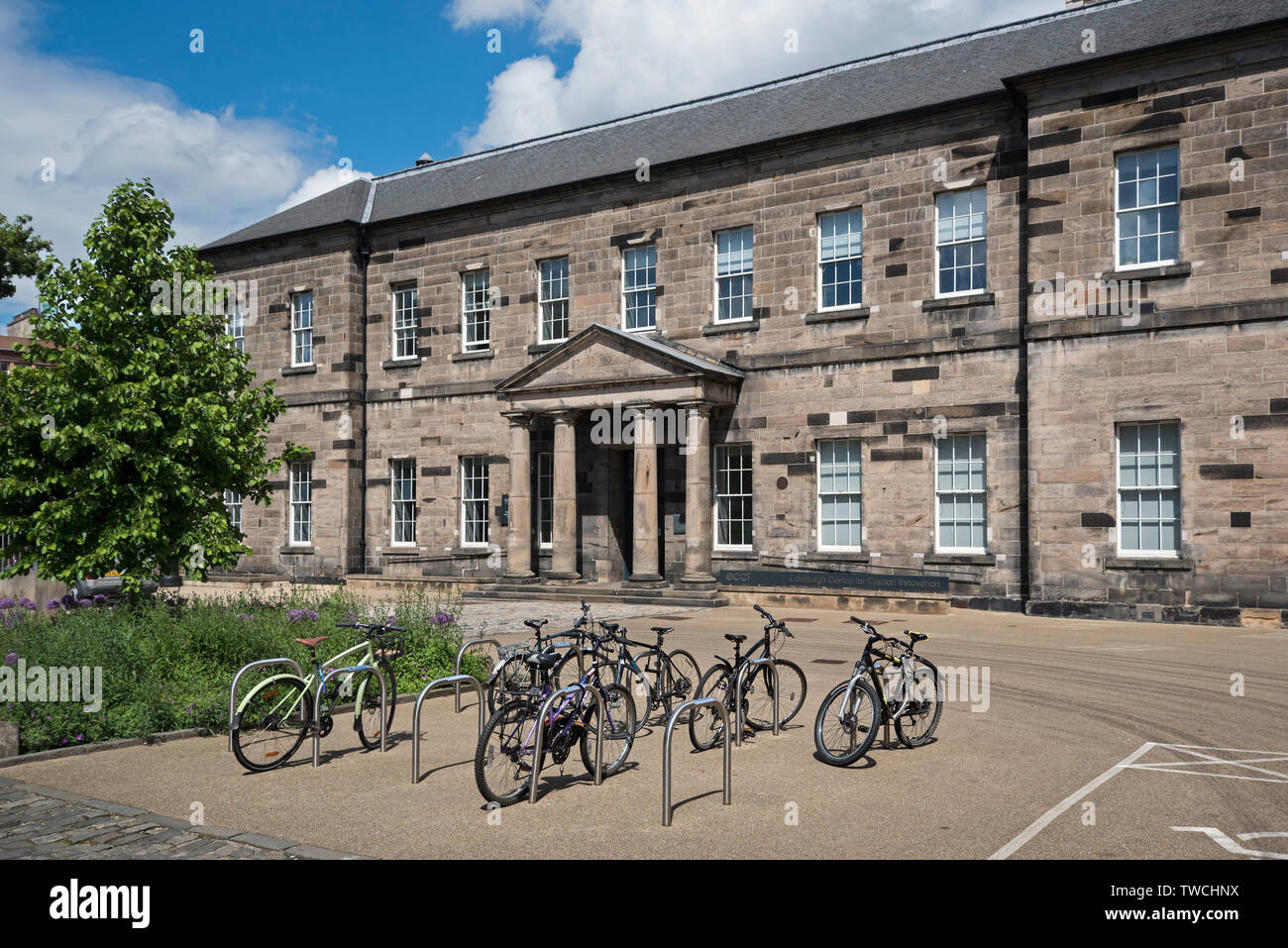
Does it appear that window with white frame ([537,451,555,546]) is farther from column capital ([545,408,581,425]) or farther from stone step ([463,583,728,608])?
column capital ([545,408,581,425])

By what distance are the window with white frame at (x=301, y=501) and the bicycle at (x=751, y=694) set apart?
22646 millimetres

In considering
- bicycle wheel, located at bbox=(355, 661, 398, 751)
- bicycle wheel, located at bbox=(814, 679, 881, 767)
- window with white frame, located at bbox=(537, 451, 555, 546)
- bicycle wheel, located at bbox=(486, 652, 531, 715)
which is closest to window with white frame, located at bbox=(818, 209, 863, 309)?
window with white frame, located at bbox=(537, 451, 555, 546)

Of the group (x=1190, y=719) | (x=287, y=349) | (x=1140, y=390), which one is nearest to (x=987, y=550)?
(x=1140, y=390)

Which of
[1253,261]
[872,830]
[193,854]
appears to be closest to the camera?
[193,854]

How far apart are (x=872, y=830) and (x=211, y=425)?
1099 centimetres

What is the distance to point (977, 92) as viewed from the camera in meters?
21.4

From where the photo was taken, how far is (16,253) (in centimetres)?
3594

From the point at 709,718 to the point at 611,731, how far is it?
5.20 feet

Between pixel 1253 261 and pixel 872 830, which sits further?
pixel 1253 261

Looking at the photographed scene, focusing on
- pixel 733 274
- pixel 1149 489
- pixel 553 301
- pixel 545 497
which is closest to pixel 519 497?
pixel 545 497

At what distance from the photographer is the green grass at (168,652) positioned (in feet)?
30.3

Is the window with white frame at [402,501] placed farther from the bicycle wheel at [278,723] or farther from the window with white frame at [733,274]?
the bicycle wheel at [278,723]

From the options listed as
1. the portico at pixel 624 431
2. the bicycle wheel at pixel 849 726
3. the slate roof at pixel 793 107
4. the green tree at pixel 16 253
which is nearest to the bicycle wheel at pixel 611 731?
the bicycle wheel at pixel 849 726
